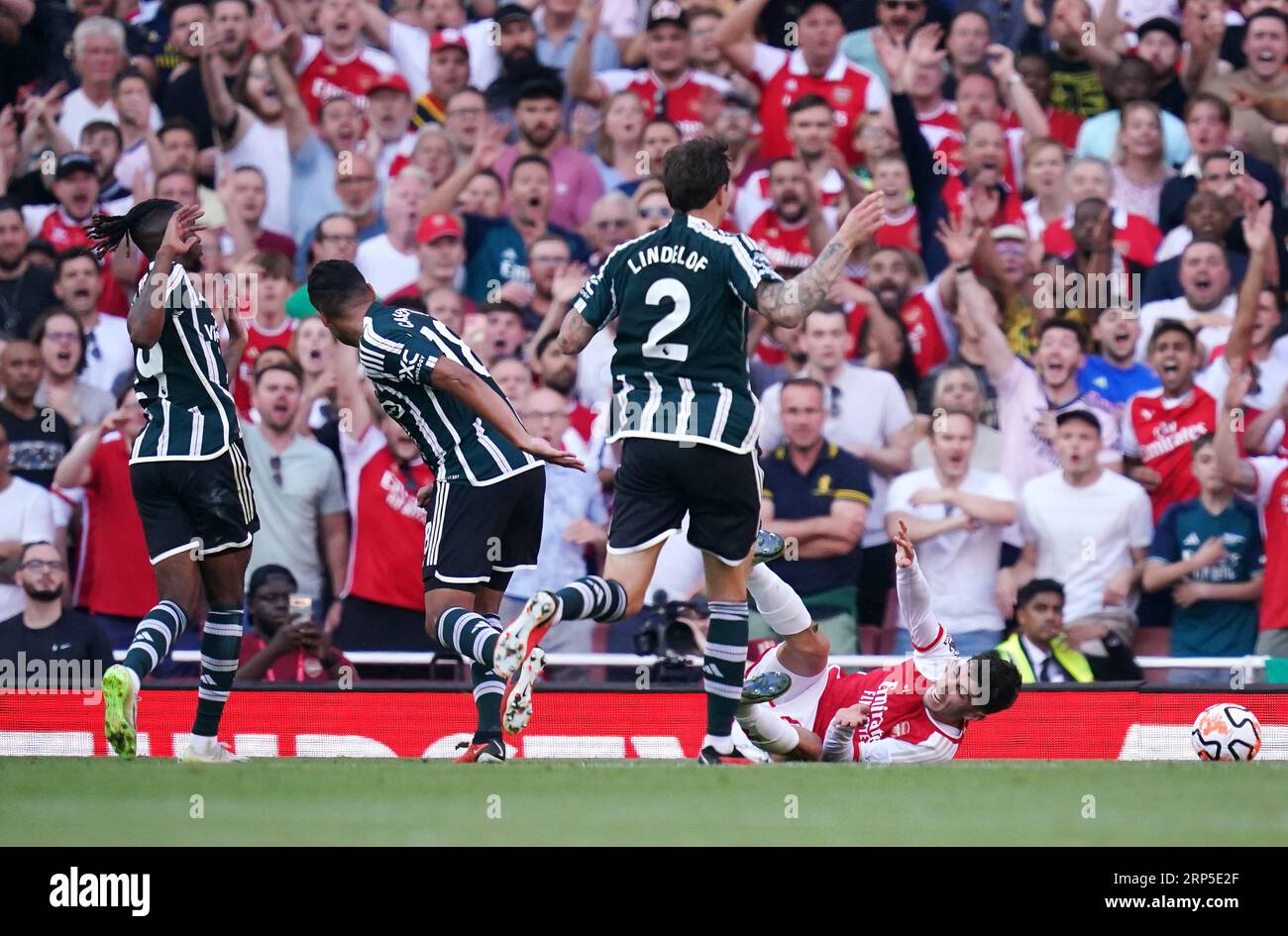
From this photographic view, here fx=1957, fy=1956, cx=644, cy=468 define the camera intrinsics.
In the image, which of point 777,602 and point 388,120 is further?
point 388,120

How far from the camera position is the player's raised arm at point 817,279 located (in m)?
7.60

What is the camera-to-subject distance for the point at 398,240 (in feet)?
46.8

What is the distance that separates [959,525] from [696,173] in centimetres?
483

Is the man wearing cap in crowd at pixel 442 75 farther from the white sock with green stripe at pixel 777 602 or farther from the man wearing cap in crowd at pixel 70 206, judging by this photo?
the white sock with green stripe at pixel 777 602

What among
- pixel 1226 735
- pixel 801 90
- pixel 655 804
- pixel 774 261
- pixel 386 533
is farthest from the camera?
pixel 801 90

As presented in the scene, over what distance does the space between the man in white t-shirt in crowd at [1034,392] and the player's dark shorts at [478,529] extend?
5.00 metres

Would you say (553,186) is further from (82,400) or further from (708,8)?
(82,400)

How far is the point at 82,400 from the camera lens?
13.4 meters

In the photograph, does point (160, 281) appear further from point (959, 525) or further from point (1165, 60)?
point (1165, 60)


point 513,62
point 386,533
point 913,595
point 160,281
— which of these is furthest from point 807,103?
point 160,281

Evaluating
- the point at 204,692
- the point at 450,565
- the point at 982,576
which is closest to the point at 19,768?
the point at 204,692

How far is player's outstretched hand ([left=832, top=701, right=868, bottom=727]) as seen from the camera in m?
9.39

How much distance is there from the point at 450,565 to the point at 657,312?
1.47m

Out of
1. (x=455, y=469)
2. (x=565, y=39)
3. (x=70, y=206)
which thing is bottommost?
(x=455, y=469)
